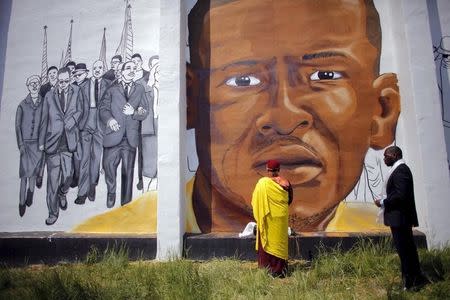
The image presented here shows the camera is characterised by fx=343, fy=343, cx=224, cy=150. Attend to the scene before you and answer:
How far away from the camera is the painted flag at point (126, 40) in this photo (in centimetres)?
663

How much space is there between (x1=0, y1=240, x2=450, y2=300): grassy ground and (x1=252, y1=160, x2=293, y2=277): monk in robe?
260 millimetres

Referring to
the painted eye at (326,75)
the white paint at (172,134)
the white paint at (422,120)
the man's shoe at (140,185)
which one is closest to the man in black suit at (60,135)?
the man's shoe at (140,185)

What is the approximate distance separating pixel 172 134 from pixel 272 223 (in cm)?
229

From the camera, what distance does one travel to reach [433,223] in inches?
216

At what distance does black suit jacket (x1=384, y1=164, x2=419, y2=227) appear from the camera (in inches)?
153

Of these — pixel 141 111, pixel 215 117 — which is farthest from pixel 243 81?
pixel 141 111

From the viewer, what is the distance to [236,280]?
429cm

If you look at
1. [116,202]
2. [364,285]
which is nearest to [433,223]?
[364,285]

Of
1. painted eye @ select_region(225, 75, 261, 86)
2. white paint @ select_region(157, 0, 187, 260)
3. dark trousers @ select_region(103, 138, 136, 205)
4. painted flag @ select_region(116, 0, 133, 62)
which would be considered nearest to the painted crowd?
dark trousers @ select_region(103, 138, 136, 205)

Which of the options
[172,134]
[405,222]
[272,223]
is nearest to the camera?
[405,222]

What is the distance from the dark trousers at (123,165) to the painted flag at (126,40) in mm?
1689

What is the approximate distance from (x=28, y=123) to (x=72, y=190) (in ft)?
5.38

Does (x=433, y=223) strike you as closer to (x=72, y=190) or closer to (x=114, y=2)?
(x=72, y=190)

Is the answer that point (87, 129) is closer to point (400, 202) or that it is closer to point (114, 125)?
point (114, 125)
